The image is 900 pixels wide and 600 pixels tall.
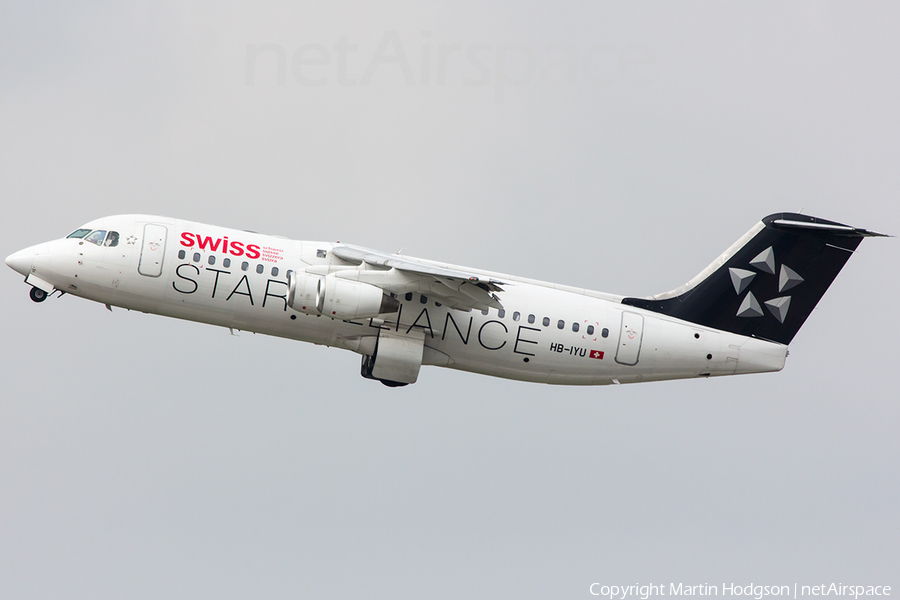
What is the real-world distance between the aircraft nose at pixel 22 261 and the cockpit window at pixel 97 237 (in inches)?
52.2

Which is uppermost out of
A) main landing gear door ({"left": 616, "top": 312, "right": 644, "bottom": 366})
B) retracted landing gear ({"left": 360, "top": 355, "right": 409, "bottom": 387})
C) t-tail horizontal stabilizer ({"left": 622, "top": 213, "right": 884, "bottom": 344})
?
t-tail horizontal stabilizer ({"left": 622, "top": 213, "right": 884, "bottom": 344})

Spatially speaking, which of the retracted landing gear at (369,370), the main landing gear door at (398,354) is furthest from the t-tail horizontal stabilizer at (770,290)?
the retracted landing gear at (369,370)

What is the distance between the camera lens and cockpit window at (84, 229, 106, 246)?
25.1m

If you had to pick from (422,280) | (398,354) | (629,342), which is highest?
(422,280)

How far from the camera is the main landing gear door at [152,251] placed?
2483 cm

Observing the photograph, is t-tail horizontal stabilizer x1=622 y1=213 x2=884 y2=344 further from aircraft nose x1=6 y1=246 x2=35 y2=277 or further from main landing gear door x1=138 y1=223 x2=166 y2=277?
aircraft nose x1=6 y1=246 x2=35 y2=277

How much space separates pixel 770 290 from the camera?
28.2 meters

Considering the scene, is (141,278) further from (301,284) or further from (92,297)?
(301,284)

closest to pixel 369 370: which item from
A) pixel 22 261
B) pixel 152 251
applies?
pixel 152 251

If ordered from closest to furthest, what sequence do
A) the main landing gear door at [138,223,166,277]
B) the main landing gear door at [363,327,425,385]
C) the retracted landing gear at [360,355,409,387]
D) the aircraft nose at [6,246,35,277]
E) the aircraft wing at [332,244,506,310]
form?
the aircraft wing at [332,244,506,310] → the main landing gear door at [138,223,166,277] → the aircraft nose at [6,246,35,277] → the main landing gear door at [363,327,425,385] → the retracted landing gear at [360,355,409,387]

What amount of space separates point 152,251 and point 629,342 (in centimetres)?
1173

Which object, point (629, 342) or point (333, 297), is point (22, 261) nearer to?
point (333, 297)

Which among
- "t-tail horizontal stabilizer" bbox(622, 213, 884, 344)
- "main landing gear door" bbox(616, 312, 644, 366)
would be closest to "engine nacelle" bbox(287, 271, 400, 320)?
"main landing gear door" bbox(616, 312, 644, 366)

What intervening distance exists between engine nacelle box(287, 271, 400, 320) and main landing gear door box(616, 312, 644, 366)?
21.3ft
